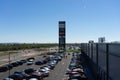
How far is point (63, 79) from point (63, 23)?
230 ft

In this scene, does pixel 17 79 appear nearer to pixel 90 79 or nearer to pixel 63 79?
pixel 63 79

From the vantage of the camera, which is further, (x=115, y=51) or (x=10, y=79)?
(x=10, y=79)

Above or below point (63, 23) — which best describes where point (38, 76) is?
below

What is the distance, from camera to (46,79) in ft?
165

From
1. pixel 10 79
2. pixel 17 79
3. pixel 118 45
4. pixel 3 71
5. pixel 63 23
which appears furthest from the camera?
pixel 63 23

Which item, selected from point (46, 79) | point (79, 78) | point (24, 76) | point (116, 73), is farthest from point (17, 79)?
point (116, 73)

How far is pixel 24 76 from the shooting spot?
49.2m

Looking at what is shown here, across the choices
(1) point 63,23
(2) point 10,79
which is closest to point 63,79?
(2) point 10,79

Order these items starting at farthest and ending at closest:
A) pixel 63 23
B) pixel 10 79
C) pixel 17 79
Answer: pixel 63 23 < pixel 17 79 < pixel 10 79

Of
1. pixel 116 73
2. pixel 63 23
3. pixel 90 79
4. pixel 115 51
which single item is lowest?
pixel 90 79

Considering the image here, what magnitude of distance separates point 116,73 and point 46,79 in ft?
83.1

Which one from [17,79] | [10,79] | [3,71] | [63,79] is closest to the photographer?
[10,79]

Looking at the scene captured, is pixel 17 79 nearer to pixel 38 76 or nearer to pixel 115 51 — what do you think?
pixel 38 76

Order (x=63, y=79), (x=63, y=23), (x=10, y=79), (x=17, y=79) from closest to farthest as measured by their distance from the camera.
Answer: (x=10, y=79) → (x=17, y=79) → (x=63, y=79) → (x=63, y=23)
